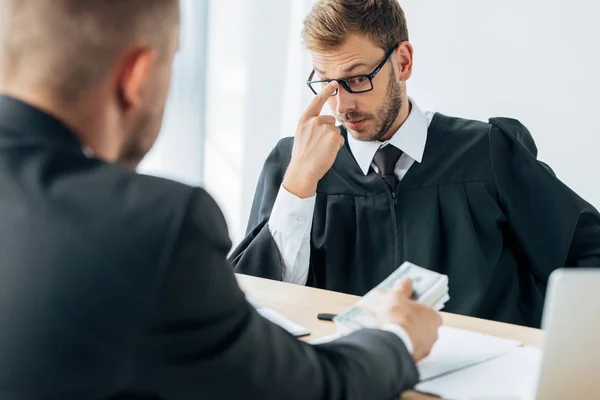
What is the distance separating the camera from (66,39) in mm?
919

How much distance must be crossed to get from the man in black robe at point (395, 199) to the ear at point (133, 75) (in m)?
1.16

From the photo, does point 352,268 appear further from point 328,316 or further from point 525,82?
point 525,82

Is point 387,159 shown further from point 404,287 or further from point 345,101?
point 404,287

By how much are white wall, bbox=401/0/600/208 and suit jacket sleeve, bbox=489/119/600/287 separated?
32.0 inches

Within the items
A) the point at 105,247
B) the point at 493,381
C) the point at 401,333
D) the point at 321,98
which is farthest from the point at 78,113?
the point at 321,98

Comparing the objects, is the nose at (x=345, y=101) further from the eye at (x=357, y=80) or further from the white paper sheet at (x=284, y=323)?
the white paper sheet at (x=284, y=323)

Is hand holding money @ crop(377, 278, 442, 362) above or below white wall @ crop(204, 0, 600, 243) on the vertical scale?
below

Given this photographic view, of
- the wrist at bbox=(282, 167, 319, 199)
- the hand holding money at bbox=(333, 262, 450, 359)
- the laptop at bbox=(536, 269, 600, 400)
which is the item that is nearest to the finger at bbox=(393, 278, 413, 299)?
the hand holding money at bbox=(333, 262, 450, 359)

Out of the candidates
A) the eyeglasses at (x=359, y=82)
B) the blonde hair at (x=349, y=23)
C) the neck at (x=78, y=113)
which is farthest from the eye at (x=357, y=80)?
the neck at (x=78, y=113)

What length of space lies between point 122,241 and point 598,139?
8.10 feet

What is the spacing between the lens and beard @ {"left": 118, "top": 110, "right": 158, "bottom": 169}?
103 cm

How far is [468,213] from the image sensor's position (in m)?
2.17

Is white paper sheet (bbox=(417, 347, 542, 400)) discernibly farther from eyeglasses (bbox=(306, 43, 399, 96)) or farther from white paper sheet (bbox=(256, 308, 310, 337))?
eyeglasses (bbox=(306, 43, 399, 96))

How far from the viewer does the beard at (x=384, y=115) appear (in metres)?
2.26
